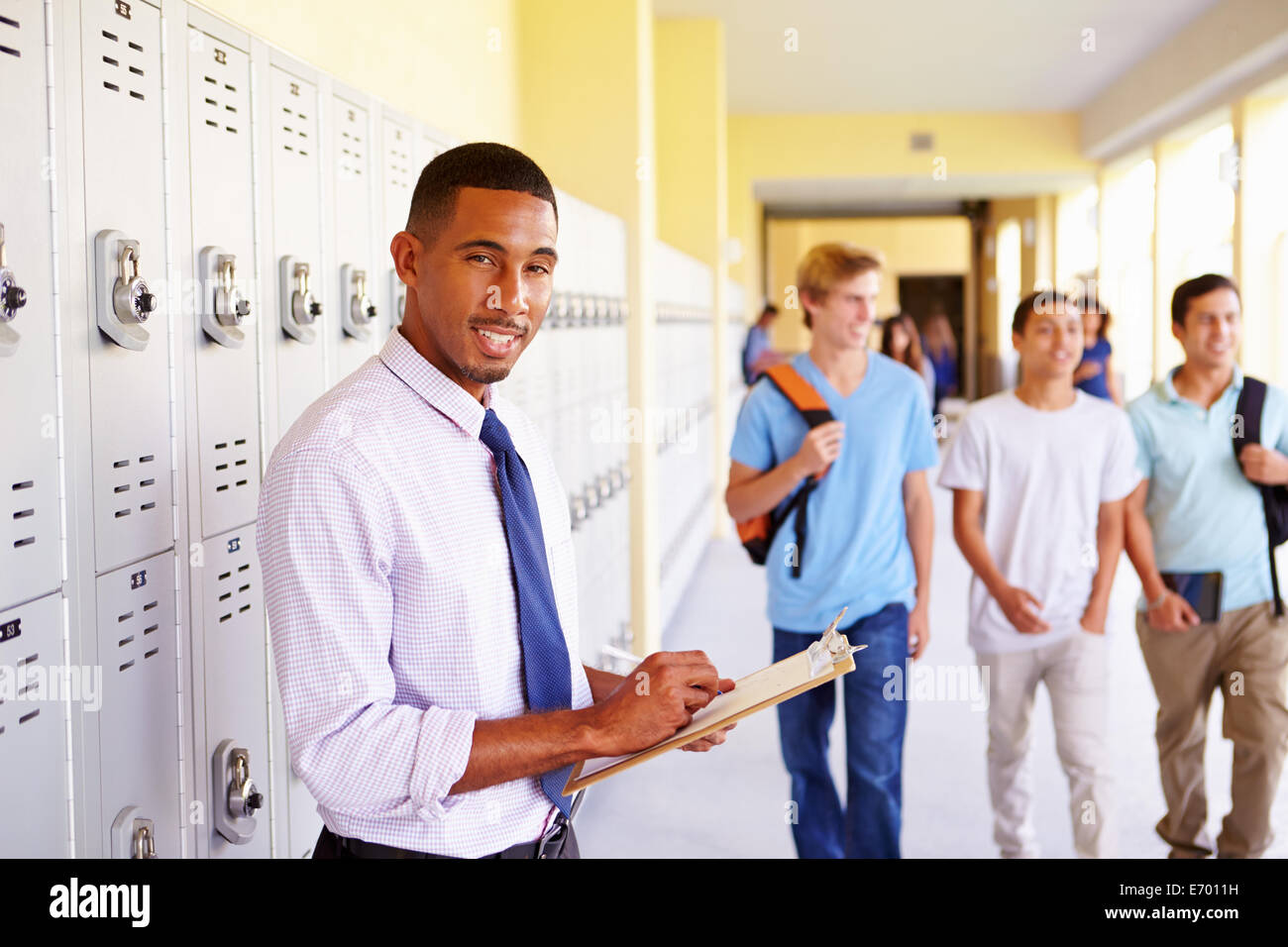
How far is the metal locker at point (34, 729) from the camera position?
1306mm

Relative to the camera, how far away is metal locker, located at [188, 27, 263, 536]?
5.72 feet

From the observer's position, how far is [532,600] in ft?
4.57

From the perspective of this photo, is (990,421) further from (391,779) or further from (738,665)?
(738,665)

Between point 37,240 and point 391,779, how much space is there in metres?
0.70

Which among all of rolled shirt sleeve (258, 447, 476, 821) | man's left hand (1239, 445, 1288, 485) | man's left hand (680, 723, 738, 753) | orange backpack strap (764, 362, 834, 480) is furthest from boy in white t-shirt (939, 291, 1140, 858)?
rolled shirt sleeve (258, 447, 476, 821)

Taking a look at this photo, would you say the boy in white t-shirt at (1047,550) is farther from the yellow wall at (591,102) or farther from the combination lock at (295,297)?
the yellow wall at (591,102)

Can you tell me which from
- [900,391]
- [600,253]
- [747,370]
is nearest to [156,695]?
[900,391]

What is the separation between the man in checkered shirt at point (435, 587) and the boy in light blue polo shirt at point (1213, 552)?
228 cm

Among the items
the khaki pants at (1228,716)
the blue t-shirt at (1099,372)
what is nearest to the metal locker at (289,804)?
the khaki pants at (1228,716)

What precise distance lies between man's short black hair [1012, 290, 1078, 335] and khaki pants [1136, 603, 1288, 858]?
87cm

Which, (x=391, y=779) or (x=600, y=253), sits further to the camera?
(x=600, y=253)

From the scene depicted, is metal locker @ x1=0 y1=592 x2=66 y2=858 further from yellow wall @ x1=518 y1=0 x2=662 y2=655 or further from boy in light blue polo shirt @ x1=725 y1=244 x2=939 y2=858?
yellow wall @ x1=518 y1=0 x2=662 y2=655

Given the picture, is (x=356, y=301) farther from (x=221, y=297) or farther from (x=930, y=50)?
(x=930, y=50)

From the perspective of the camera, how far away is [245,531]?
1928 mm
